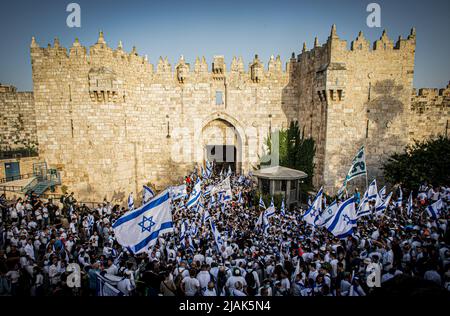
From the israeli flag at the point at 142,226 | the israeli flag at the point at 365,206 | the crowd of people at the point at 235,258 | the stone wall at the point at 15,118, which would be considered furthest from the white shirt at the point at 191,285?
the stone wall at the point at 15,118

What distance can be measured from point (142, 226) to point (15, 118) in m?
22.5

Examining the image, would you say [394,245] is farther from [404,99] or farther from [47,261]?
[404,99]

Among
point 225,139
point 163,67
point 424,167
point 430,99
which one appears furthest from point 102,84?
point 430,99

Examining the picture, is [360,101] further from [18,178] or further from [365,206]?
[18,178]

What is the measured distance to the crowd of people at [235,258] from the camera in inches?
225

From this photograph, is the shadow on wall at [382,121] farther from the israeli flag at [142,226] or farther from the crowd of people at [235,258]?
the israeli flag at [142,226]

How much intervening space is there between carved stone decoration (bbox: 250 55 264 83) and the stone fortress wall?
0.07 m

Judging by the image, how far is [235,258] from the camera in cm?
741

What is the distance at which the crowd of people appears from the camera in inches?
225

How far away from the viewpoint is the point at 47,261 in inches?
272

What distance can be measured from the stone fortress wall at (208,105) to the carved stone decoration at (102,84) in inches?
2.2

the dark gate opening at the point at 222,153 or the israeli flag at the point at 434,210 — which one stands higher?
the dark gate opening at the point at 222,153

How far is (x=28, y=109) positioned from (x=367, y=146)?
1008 inches

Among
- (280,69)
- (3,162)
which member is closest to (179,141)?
(280,69)
